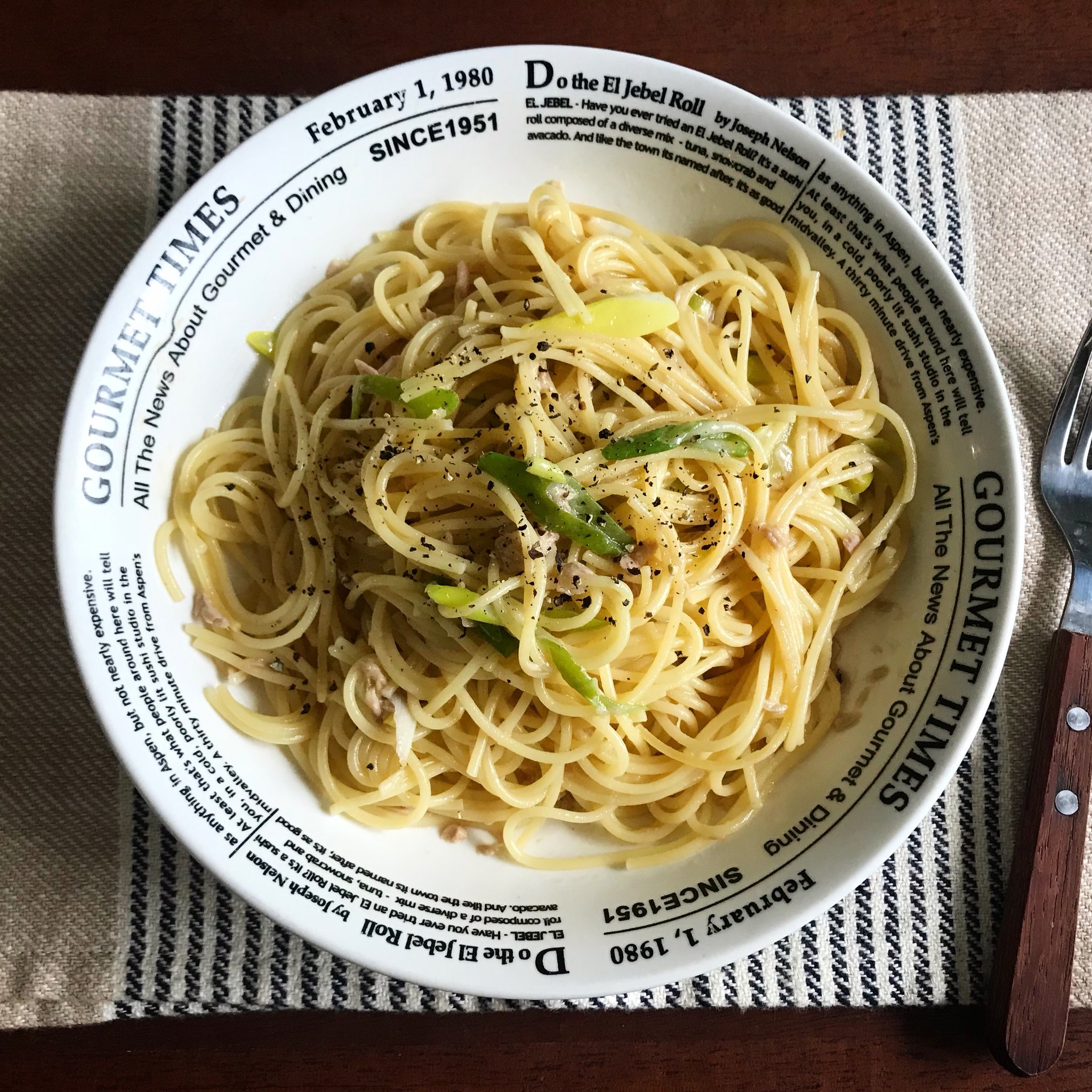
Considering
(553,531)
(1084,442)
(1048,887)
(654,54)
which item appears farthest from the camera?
(654,54)

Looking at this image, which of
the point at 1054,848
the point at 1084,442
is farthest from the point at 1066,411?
the point at 1054,848

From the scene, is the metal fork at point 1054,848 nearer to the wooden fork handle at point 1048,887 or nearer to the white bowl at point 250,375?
the wooden fork handle at point 1048,887

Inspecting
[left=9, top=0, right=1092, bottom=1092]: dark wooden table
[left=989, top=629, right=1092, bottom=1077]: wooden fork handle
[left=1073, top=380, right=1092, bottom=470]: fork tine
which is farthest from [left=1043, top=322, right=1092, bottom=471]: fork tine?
[left=9, top=0, right=1092, bottom=1092]: dark wooden table

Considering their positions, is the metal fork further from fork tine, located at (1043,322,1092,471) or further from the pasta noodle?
the pasta noodle

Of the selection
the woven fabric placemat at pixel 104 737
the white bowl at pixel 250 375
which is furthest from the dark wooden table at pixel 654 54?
the white bowl at pixel 250 375

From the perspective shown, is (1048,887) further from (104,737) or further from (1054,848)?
(104,737)

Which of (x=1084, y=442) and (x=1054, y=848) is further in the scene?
(x=1084, y=442)
